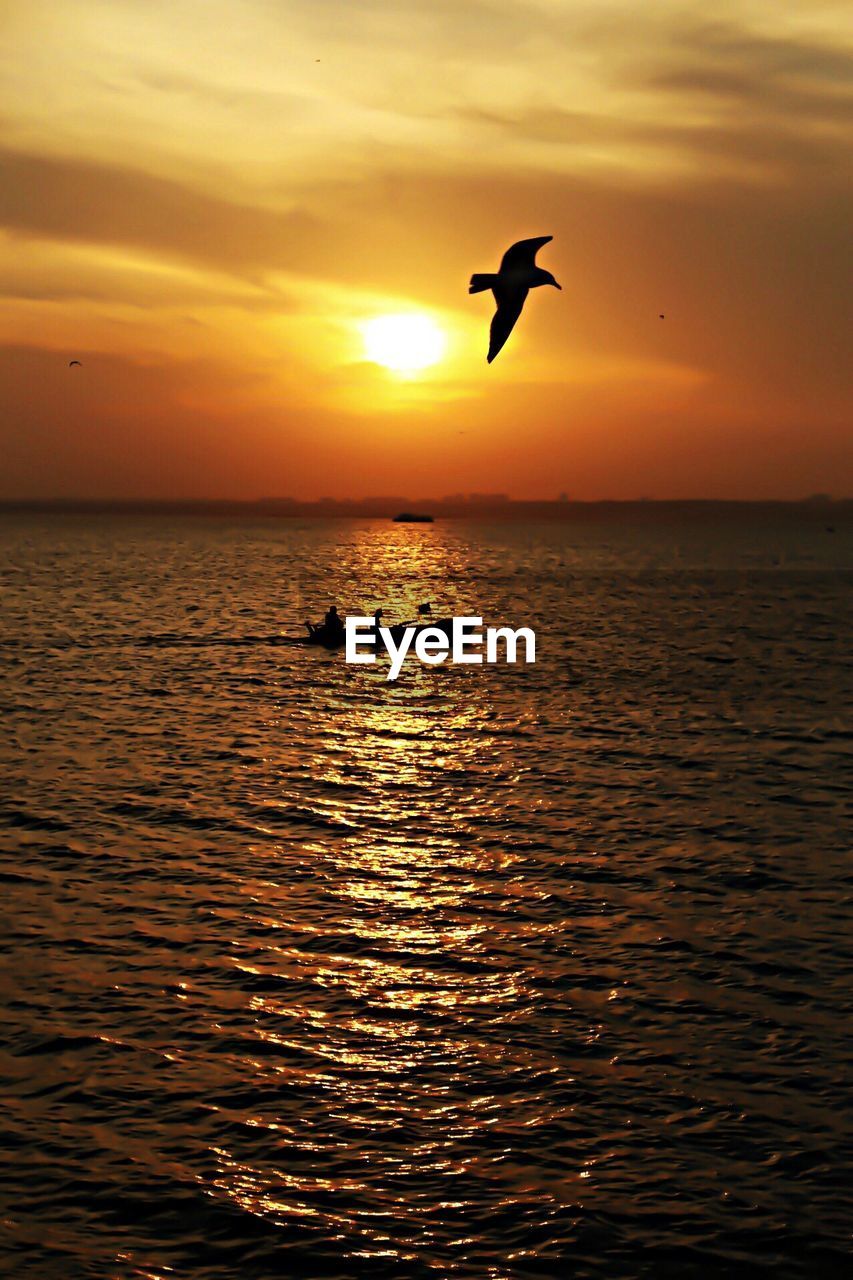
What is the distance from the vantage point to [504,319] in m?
11.2

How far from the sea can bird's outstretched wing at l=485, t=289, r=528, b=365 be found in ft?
30.5

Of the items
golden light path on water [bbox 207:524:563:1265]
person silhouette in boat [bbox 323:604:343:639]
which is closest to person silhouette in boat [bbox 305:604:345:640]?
person silhouette in boat [bbox 323:604:343:639]

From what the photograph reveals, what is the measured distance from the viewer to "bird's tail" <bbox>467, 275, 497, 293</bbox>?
11.0m

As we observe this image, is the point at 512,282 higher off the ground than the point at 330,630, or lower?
higher

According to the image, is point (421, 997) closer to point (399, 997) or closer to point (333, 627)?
point (399, 997)

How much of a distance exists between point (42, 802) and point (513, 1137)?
18746 millimetres

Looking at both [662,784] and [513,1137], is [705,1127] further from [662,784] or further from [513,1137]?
[662,784]

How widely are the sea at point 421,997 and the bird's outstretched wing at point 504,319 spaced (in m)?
9.28

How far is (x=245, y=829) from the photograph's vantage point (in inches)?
1132
